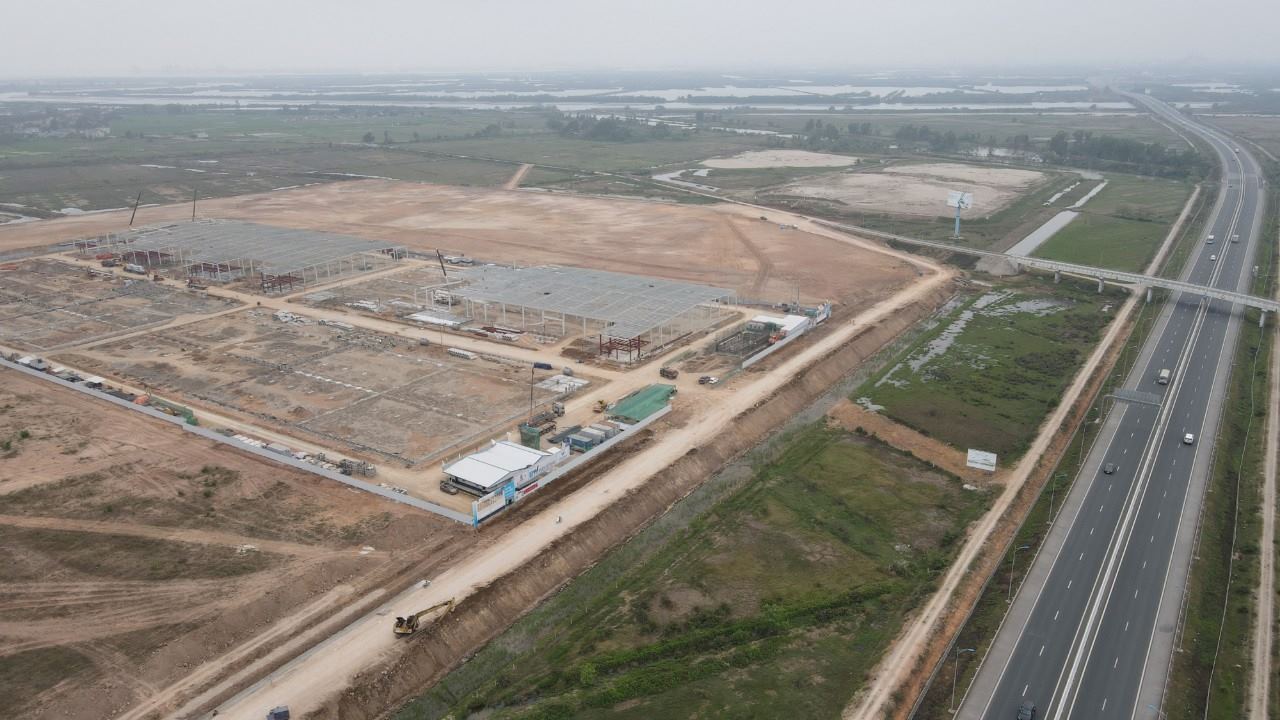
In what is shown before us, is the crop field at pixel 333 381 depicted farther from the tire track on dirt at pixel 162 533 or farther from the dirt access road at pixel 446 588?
the dirt access road at pixel 446 588

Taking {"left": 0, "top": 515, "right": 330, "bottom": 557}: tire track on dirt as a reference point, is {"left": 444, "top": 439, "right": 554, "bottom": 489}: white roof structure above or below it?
above

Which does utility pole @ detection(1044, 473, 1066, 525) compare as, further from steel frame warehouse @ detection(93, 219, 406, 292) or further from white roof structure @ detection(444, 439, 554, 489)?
steel frame warehouse @ detection(93, 219, 406, 292)

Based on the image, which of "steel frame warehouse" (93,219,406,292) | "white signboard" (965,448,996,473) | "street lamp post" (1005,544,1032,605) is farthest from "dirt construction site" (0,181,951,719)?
"street lamp post" (1005,544,1032,605)

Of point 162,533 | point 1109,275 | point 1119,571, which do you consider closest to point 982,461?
point 1119,571

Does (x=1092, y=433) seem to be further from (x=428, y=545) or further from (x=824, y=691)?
(x=428, y=545)

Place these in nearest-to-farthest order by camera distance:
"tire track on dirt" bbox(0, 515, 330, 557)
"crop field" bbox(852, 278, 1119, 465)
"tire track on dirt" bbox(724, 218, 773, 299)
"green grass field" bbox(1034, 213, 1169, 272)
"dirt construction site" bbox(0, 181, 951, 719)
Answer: "dirt construction site" bbox(0, 181, 951, 719) → "tire track on dirt" bbox(0, 515, 330, 557) → "crop field" bbox(852, 278, 1119, 465) → "tire track on dirt" bbox(724, 218, 773, 299) → "green grass field" bbox(1034, 213, 1169, 272)

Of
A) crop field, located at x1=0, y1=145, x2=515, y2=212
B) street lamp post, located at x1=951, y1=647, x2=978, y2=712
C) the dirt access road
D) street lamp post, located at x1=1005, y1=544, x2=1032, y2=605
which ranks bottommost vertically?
street lamp post, located at x1=951, y1=647, x2=978, y2=712

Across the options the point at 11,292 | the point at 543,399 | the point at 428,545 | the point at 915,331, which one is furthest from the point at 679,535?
the point at 11,292
